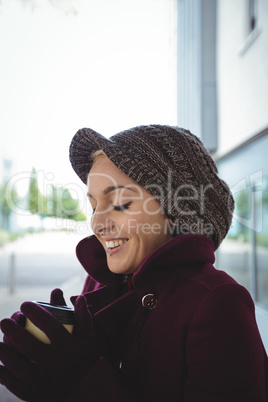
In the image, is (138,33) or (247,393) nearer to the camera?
(247,393)

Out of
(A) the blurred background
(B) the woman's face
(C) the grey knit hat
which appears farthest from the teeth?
(A) the blurred background

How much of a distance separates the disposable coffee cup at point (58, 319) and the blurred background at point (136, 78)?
1388 millimetres

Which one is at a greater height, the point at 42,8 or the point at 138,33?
the point at 42,8

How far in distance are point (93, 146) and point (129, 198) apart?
17 centimetres

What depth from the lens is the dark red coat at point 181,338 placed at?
1.57ft

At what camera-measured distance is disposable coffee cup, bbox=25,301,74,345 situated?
0.51 m

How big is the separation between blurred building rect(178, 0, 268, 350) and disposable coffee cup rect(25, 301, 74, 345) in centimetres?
145

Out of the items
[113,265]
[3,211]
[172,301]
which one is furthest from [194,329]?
[3,211]

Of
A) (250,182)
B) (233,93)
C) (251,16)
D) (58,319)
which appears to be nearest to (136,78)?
(233,93)

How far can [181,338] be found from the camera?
21.5 inches

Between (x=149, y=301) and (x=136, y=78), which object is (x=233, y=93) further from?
(x=149, y=301)

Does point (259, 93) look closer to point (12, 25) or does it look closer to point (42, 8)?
point (42, 8)

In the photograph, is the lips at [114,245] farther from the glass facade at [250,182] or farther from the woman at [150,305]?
the glass facade at [250,182]

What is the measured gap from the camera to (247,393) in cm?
46
